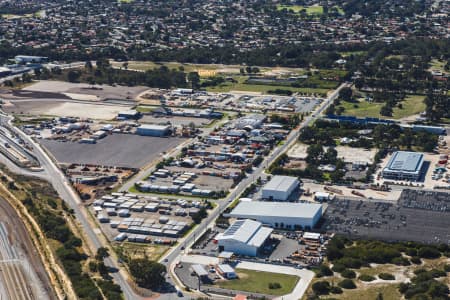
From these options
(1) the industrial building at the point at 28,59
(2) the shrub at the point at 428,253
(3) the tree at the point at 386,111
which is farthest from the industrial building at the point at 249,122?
(1) the industrial building at the point at 28,59

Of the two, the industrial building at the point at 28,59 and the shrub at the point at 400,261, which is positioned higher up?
the shrub at the point at 400,261

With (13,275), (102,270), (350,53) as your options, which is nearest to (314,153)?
(102,270)

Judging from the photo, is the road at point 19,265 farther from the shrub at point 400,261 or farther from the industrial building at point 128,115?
the industrial building at point 128,115

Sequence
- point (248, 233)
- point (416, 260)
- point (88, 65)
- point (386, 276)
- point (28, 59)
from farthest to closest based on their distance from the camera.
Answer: point (28, 59), point (88, 65), point (248, 233), point (416, 260), point (386, 276)

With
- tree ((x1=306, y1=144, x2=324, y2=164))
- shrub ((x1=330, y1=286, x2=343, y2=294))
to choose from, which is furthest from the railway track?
tree ((x1=306, y1=144, x2=324, y2=164))

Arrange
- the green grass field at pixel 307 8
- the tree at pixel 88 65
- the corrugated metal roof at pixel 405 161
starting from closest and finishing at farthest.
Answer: the corrugated metal roof at pixel 405 161 → the tree at pixel 88 65 → the green grass field at pixel 307 8

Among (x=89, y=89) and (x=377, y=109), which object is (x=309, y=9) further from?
(x=377, y=109)
